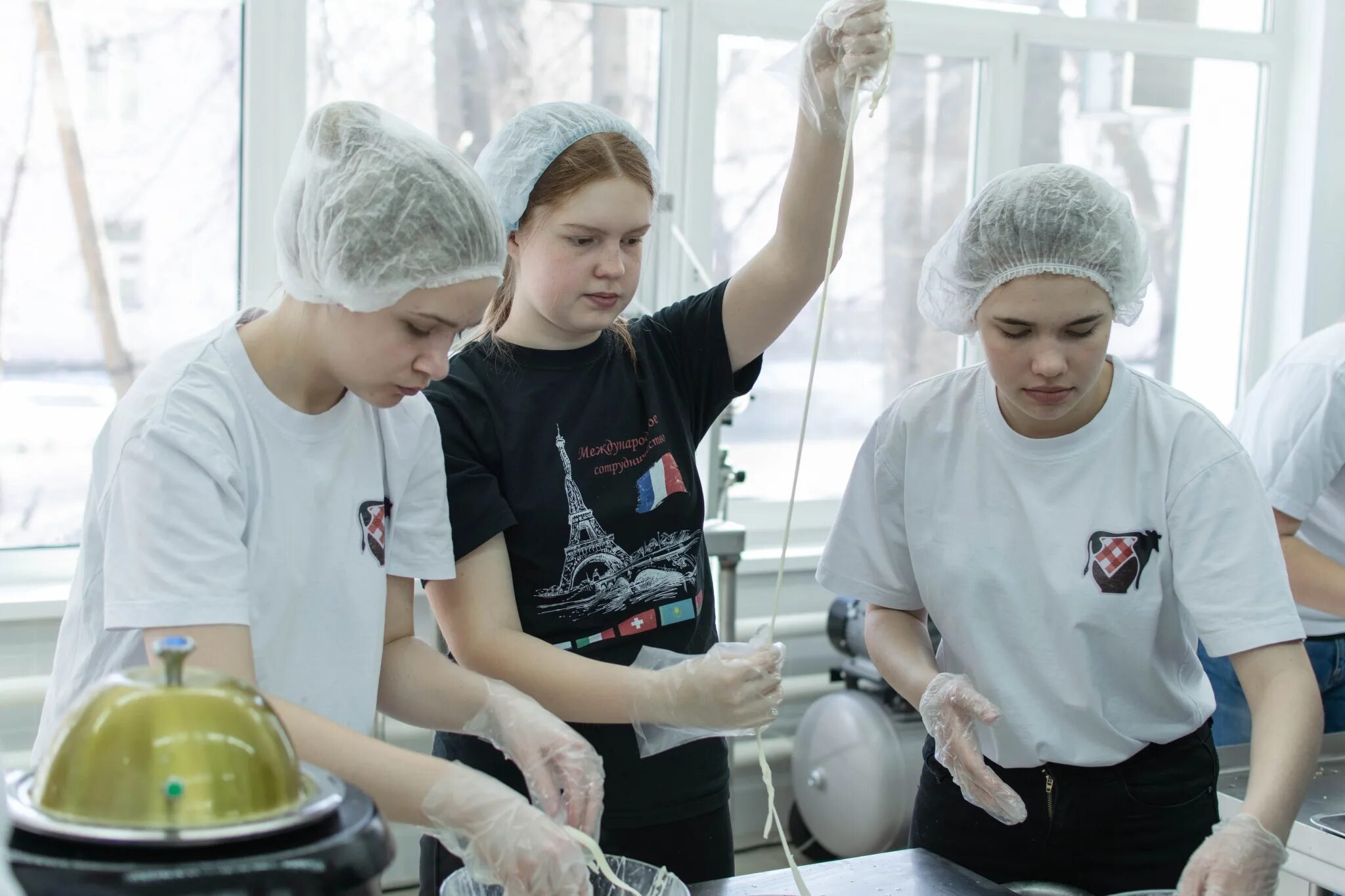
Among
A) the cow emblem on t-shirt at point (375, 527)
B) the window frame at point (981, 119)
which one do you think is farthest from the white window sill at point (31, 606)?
the cow emblem on t-shirt at point (375, 527)

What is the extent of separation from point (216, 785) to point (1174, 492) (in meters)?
1.06

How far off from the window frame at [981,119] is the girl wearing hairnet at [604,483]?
1.07m

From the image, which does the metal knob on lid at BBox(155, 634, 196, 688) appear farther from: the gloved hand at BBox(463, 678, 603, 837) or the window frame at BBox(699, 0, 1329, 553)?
the window frame at BBox(699, 0, 1329, 553)

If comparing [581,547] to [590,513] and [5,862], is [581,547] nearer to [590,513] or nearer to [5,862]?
[590,513]

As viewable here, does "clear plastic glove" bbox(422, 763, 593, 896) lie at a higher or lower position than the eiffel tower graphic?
lower

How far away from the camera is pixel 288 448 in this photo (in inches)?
45.2

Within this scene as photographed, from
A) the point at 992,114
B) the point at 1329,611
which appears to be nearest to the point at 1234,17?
the point at 992,114

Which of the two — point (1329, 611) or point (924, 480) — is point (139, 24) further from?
point (1329, 611)

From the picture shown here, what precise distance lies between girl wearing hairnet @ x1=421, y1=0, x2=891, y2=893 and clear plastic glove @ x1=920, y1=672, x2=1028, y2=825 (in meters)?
0.18

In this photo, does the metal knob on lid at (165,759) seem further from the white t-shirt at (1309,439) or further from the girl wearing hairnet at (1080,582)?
the white t-shirt at (1309,439)

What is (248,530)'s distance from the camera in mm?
1117

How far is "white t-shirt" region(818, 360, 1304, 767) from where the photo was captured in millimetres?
1326

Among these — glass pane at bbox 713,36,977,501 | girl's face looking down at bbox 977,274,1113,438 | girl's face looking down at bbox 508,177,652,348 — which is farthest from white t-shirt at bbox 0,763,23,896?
glass pane at bbox 713,36,977,501

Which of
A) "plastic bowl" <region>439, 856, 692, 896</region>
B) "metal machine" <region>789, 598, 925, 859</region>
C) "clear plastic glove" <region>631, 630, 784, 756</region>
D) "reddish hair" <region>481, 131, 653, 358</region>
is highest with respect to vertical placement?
"reddish hair" <region>481, 131, 653, 358</region>
